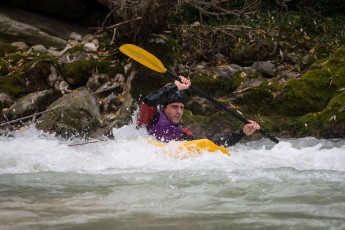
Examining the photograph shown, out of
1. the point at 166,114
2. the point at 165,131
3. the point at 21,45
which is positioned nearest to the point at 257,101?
the point at 166,114

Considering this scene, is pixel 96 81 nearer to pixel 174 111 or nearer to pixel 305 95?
pixel 174 111

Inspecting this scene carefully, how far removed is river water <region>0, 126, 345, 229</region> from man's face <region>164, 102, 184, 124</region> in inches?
15.5

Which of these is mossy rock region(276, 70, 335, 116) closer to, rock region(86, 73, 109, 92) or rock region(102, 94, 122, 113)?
rock region(102, 94, 122, 113)

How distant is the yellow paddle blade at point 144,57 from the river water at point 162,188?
80 centimetres

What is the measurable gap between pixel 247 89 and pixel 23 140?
362 cm

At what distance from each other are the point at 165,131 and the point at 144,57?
95cm

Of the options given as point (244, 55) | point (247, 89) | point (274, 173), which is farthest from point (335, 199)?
point (244, 55)

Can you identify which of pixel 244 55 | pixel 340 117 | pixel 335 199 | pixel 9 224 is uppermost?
pixel 244 55

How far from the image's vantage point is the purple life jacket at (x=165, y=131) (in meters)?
5.60

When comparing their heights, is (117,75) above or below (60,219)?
above

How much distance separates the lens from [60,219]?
9.21 feet

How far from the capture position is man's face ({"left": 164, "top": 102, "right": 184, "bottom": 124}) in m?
5.70

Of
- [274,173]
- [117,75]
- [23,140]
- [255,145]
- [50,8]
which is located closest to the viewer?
[274,173]

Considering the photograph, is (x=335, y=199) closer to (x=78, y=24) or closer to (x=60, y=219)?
(x=60, y=219)
